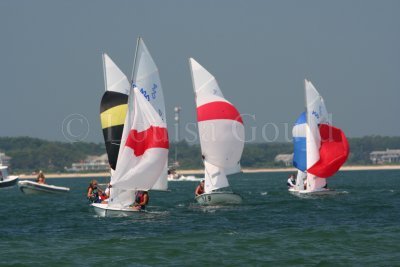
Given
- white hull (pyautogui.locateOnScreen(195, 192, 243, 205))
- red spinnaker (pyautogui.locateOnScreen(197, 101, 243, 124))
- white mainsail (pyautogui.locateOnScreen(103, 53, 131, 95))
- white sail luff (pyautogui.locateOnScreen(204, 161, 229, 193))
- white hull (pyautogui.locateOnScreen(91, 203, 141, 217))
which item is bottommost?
white hull (pyautogui.locateOnScreen(91, 203, 141, 217))

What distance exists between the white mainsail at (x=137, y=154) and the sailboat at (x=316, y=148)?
19.1 metres

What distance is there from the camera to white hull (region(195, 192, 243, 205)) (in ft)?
161

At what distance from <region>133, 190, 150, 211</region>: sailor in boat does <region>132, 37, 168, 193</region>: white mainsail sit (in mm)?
899

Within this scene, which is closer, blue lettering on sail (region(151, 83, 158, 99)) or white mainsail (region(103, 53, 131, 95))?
blue lettering on sail (region(151, 83, 158, 99))

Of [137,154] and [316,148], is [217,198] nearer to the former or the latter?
[137,154]

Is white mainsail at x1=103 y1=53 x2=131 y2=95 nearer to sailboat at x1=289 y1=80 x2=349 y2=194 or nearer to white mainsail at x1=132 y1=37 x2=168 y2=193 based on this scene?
white mainsail at x1=132 y1=37 x2=168 y2=193

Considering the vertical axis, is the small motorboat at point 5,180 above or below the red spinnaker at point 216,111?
below

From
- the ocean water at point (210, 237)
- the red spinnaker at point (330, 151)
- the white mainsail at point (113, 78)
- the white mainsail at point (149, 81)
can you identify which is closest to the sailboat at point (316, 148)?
the red spinnaker at point (330, 151)

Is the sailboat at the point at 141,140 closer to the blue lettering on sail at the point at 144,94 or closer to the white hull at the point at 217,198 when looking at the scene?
the blue lettering on sail at the point at 144,94

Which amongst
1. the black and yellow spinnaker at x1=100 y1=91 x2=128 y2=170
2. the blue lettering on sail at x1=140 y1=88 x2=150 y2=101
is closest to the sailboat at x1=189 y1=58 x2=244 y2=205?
the black and yellow spinnaker at x1=100 y1=91 x2=128 y2=170

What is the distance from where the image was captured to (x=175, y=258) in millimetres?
30906

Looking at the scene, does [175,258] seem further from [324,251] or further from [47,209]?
[47,209]

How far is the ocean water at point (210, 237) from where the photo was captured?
100ft

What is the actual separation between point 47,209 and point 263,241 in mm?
22004
